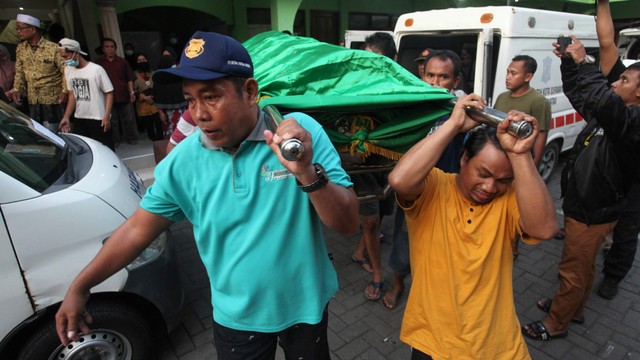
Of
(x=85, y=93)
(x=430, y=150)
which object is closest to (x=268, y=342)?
(x=430, y=150)

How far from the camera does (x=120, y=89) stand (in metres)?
6.08

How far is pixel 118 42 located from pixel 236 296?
7306mm

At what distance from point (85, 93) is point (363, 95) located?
410 cm

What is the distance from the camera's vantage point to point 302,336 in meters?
1.61

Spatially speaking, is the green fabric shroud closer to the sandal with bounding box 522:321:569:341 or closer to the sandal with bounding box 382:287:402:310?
the sandal with bounding box 382:287:402:310

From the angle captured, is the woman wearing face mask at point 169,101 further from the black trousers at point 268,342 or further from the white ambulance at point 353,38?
the black trousers at point 268,342

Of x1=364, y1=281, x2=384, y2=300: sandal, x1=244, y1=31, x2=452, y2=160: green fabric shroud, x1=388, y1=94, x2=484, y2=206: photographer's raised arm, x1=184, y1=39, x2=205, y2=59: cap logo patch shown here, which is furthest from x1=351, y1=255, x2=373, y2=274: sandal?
x1=184, y1=39, x2=205, y2=59: cap logo patch

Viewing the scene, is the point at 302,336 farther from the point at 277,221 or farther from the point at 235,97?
the point at 235,97

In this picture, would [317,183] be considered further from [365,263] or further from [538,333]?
[365,263]

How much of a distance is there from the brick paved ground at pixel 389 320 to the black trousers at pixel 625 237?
0.32 meters

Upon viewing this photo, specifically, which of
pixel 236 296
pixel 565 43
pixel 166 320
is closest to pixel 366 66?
pixel 565 43

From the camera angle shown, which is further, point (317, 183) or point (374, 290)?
point (374, 290)

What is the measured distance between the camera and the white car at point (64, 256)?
1.89 m

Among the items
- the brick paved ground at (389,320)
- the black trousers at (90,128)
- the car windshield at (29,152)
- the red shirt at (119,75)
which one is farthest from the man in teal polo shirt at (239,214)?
the red shirt at (119,75)
